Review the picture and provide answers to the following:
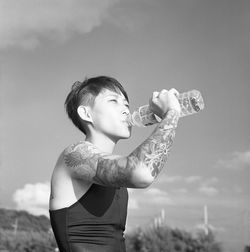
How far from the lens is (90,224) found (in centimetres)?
228

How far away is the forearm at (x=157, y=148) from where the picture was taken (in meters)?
2.02

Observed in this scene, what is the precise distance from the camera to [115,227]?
235 cm

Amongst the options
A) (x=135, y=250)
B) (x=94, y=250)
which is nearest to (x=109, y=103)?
(x=94, y=250)

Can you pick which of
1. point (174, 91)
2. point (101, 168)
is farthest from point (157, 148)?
point (174, 91)

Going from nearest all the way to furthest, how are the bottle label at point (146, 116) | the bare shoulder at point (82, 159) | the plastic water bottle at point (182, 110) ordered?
the bare shoulder at point (82, 159) < the plastic water bottle at point (182, 110) < the bottle label at point (146, 116)

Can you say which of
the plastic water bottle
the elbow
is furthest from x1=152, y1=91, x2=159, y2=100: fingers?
the elbow

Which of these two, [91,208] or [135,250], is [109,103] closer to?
[91,208]

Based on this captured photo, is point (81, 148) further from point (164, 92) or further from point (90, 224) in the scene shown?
point (164, 92)

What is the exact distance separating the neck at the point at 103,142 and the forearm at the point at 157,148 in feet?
1.25

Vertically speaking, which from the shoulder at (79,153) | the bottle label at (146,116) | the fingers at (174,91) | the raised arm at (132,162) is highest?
the fingers at (174,91)

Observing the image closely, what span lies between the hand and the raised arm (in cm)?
2

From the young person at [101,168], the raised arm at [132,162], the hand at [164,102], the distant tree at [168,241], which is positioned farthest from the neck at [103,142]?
the distant tree at [168,241]

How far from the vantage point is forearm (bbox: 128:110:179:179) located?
2.02m

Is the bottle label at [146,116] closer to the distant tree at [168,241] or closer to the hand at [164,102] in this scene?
the hand at [164,102]
